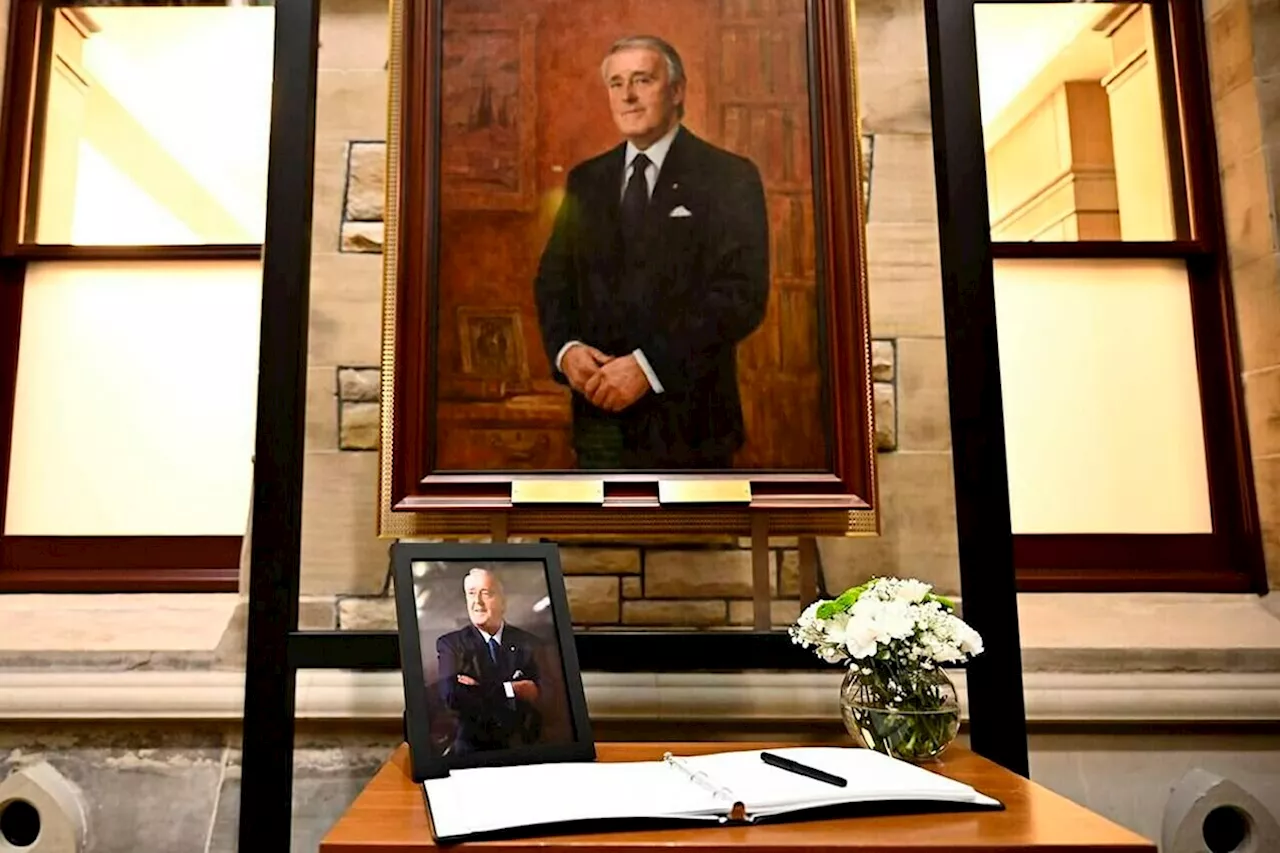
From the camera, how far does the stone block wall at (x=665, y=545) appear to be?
1622mm

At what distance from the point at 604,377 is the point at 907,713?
0.70 m

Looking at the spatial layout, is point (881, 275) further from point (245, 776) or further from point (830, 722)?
point (245, 776)

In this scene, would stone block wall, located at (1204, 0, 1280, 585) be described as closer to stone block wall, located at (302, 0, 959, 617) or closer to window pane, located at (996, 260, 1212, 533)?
window pane, located at (996, 260, 1212, 533)

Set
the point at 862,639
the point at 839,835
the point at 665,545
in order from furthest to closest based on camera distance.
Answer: the point at 665,545, the point at 862,639, the point at 839,835

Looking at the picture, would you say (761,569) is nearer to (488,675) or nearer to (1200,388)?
(488,675)

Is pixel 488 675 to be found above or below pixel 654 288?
below

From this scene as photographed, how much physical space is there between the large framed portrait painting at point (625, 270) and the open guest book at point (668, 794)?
0.49m

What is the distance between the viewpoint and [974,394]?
4.47 feet

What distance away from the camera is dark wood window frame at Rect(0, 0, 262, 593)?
1775 mm

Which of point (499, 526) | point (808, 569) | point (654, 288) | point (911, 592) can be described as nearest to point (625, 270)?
point (654, 288)

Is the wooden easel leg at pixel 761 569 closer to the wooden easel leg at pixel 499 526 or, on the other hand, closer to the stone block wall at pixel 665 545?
the stone block wall at pixel 665 545

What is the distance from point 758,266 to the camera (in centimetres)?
150

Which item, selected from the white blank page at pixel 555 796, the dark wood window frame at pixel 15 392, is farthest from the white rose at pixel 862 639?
the dark wood window frame at pixel 15 392

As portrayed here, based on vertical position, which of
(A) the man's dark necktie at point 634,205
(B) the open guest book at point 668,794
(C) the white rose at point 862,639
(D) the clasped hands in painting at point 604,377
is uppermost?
(A) the man's dark necktie at point 634,205
